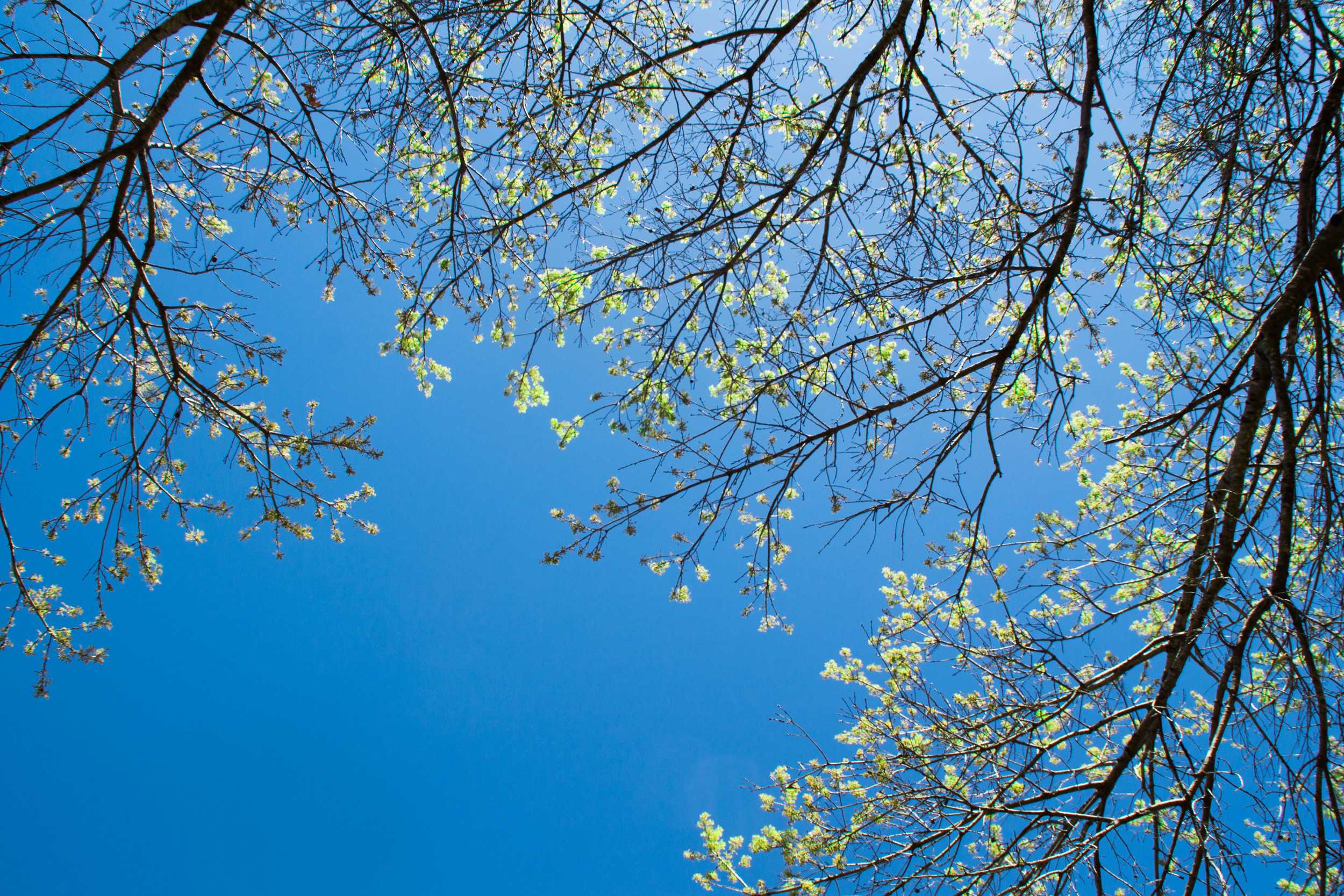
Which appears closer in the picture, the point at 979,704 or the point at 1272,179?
the point at 1272,179

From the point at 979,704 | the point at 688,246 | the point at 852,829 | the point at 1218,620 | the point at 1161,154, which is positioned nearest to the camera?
the point at 1218,620

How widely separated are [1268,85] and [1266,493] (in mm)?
2258

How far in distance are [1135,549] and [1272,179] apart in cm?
216

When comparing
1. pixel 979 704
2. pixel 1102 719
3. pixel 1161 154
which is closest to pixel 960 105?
pixel 1161 154

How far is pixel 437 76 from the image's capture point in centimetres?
360

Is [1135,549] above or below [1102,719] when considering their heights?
above

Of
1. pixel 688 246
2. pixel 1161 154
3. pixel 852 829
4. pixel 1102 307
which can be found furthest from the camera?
pixel 688 246

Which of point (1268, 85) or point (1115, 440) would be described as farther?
point (1268, 85)

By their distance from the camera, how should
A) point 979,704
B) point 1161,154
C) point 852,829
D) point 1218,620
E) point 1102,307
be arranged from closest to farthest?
point 1218,620 → point 1102,307 → point 852,829 → point 1161,154 → point 979,704

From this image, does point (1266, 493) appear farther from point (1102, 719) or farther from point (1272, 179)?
point (1272, 179)

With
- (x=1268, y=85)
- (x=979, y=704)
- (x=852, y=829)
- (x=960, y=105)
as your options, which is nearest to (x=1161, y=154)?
(x=1268, y=85)

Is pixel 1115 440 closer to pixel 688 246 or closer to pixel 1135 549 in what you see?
pixel 1135 549

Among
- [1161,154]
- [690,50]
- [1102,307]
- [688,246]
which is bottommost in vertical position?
[1102,307]

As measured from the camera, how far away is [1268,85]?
11.7ft
